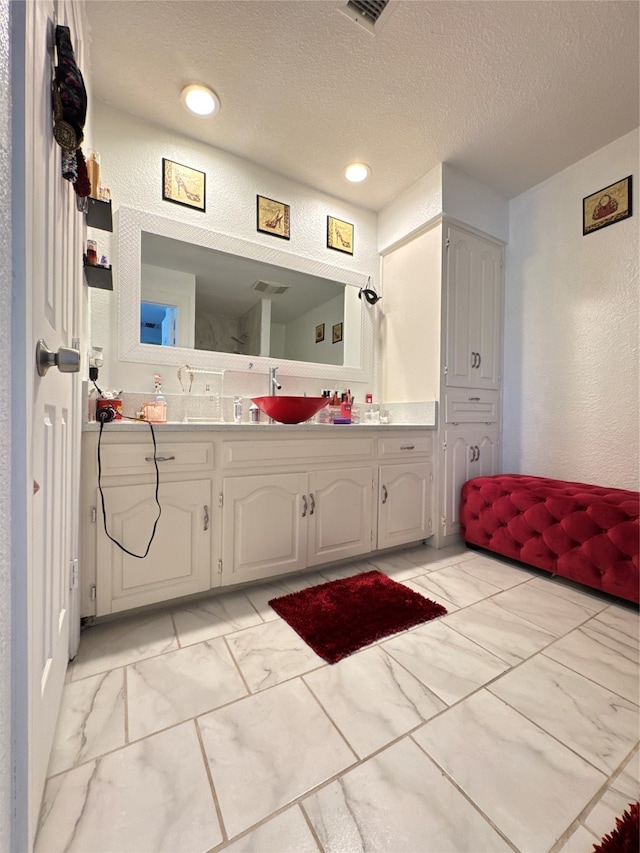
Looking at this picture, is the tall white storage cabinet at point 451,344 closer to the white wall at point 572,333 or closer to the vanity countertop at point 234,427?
the white wall at point 572,333

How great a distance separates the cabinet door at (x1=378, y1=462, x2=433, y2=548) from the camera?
2.15 metres

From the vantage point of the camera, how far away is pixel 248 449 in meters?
1.68

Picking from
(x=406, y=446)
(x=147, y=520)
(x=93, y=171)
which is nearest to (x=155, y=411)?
(x=147, y=520)

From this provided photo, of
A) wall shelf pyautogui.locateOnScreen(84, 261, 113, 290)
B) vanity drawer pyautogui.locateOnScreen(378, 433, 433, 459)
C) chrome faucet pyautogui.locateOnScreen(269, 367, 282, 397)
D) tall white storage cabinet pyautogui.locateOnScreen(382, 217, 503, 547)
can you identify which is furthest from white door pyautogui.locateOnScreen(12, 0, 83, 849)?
tall white storage cabinet pyautogui.locateOnScreen(382, 217, 503, 547)

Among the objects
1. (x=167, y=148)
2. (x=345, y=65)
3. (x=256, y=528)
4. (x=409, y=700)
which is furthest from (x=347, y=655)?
(x=167, y=148)

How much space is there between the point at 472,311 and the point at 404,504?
146 cm

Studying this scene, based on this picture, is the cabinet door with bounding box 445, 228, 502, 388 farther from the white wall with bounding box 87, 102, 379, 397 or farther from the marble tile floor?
the marble tile floor

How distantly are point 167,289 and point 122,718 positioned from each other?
1968 mm

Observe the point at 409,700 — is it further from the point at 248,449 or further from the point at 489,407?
the point at 489,407

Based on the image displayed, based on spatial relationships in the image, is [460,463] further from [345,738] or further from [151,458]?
[151,458]

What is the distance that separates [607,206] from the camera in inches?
85.0

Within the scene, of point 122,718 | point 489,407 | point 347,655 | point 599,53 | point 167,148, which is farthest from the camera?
point 489,407

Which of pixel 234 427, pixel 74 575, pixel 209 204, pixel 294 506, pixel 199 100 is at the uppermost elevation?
pixel 199 100

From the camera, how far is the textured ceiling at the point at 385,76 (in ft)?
4.84
